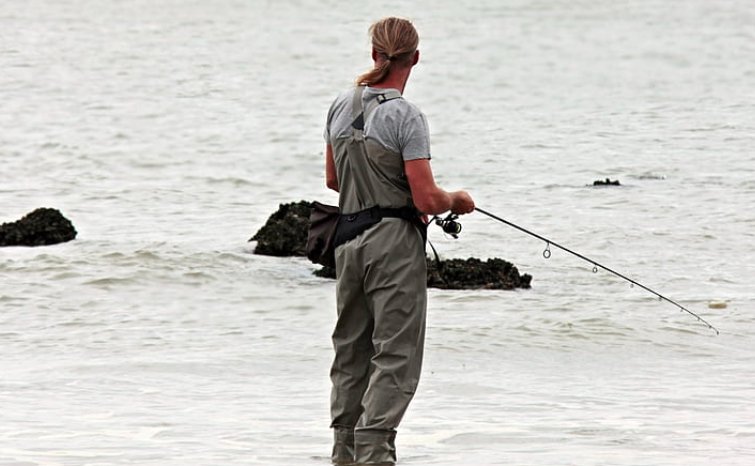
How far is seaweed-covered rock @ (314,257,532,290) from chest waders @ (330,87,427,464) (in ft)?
24.0

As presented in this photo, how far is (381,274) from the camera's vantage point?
5.85 metres

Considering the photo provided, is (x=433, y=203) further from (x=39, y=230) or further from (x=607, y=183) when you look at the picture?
(x=607, y=183)

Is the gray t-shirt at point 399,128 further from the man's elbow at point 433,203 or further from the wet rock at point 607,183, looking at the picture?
the wet rock at point 607,183

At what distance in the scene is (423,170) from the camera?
568cm

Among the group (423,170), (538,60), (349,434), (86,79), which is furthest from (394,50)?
(538,60)

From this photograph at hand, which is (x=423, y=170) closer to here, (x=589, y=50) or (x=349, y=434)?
(x=349, y=434)

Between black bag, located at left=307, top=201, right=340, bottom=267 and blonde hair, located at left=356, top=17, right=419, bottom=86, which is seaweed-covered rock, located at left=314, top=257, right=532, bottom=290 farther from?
blonde hair, located at left=356, top=17, right=419, bottom=86

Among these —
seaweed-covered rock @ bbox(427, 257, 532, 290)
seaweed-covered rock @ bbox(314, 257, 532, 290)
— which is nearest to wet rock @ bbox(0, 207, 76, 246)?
seaweed-covered rock @ bbox(314, 257, 532, 290)

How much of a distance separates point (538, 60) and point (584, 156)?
1631 cm

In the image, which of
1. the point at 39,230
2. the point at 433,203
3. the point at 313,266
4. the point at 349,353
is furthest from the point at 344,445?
the point at 39,230

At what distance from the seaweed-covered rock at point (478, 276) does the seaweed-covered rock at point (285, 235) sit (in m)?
1.91

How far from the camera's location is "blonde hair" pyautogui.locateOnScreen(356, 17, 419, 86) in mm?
5781

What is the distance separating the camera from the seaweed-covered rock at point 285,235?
15.2 m

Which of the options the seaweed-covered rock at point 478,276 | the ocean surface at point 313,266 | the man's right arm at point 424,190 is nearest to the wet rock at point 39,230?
the ocean surface at point 313,266
